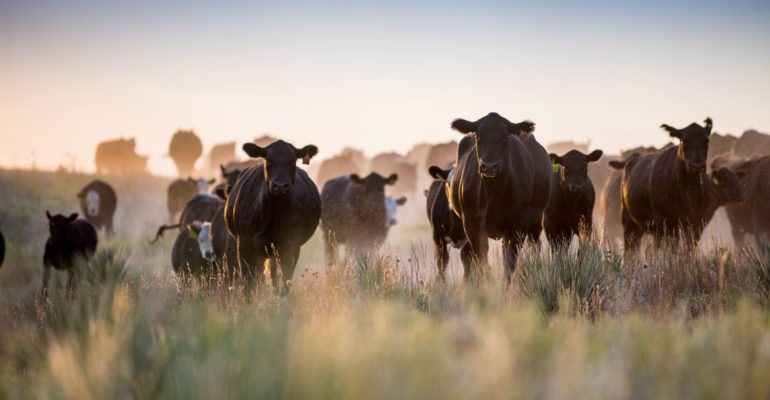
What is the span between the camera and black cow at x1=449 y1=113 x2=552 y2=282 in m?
6.82

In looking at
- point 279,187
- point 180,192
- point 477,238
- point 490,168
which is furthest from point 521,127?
point 180,192

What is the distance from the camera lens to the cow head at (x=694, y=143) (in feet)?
27.4

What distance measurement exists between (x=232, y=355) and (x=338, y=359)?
0.64 meters

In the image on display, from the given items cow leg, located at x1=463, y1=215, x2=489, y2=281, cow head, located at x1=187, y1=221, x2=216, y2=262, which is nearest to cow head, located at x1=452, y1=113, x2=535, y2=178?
cow leg, located at x1=463, y1=215, x2=489, y2=281

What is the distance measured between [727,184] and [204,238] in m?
10.6

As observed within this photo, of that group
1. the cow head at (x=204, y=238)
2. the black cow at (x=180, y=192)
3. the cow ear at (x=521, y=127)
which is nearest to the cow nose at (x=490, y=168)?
the cow ear at (x=521, y=127)

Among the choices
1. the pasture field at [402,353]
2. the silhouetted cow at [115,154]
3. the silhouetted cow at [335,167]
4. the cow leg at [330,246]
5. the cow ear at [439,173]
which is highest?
the silhouetted cow at [115,154]

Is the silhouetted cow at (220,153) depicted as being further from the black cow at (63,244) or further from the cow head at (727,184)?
the cow head at (727,184)

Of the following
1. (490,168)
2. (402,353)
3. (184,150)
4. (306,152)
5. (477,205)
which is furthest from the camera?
(184,150)

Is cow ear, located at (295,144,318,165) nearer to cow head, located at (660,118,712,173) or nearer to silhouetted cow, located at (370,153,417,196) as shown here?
cow head, located at (660,118,712,173)

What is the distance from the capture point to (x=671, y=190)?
924 cm

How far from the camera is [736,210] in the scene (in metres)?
13.5

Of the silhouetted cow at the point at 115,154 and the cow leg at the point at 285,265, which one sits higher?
the silhouetted cow at the point at 115,154

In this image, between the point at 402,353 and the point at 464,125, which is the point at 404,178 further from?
the point at 402,353
